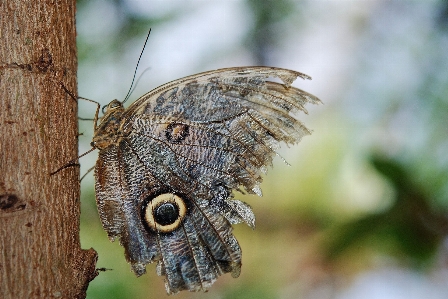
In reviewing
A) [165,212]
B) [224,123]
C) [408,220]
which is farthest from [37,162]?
[408,220]

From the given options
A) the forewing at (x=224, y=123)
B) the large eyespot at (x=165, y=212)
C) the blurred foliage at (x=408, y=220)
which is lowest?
the blurred foliage at (x=408, y=220)

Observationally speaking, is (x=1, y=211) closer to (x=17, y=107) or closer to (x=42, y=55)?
(x=17, y=107)

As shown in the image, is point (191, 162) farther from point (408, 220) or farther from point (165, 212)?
point (408, 220)

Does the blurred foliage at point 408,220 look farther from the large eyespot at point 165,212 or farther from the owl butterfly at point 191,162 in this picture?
the large eyespot at point 165,212

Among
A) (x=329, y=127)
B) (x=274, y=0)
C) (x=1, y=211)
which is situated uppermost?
(x=274, y=0)

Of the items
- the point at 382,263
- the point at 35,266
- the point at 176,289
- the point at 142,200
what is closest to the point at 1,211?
the point at 35,266

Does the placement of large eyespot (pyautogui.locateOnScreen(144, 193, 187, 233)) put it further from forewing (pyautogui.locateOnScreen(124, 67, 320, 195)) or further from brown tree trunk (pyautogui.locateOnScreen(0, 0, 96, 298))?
brown tree trunk (pyautogui.locateOnScreen(0, 0, 96, 298))

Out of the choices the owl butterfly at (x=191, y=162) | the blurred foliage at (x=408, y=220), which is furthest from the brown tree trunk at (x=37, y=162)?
the blurred foliage at (x=408, y=220)
